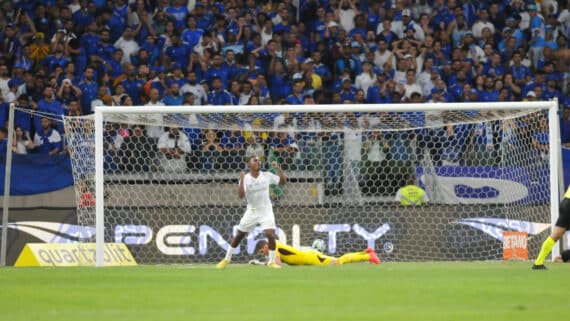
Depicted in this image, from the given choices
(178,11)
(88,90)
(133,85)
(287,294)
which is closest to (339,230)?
(133,85)

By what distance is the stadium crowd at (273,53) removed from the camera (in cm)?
2461

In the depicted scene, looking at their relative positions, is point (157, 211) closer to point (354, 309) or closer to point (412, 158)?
point (412, 158)

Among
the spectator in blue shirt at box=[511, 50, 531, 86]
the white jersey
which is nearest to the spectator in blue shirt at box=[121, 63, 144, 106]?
the white jersey

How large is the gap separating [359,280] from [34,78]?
12849 mm

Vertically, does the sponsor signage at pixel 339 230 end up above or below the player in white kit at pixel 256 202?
below

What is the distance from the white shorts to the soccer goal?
2.00m

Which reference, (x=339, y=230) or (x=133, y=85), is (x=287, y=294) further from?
(x=133, y=85)

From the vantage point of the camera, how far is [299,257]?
63.5 feet

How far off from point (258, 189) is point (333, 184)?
240 cm

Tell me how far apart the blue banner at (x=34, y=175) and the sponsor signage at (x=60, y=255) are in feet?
4.15

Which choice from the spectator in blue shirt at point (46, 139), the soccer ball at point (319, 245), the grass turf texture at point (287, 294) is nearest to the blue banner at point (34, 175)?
the spectator in blue shirt at point (46, 139)

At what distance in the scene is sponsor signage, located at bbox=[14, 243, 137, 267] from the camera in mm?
20062

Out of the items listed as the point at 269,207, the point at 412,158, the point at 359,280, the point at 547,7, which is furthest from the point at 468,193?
the point at 547,7

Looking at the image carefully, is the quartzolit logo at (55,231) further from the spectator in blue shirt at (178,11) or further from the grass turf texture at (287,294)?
the spectator in blue shirt at (178,11)
